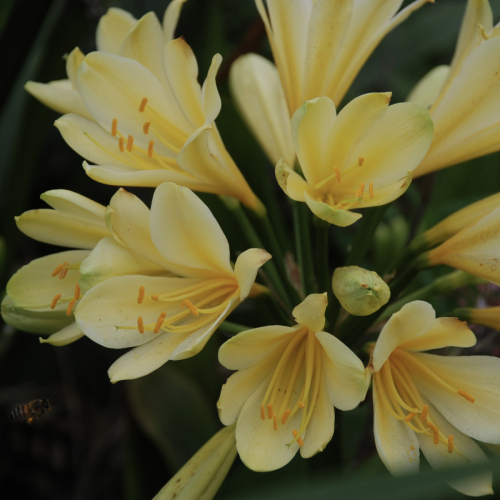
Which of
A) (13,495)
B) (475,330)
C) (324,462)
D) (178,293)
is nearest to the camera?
(178,293)

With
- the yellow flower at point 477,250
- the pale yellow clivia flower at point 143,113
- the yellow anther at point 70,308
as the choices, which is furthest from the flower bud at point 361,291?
the yellow anther at point 70,308

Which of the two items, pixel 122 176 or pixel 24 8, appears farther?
pixel 24 8

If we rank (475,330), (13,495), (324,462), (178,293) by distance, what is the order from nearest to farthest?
(178,293)
(324,462)
(475,330)
(13,495)

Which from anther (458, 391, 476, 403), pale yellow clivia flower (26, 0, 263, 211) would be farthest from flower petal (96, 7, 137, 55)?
anther (458, 391, 476, 403)

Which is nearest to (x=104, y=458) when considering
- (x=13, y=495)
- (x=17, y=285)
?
(x=13, y=495)

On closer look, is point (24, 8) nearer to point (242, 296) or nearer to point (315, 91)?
point (315, 91)

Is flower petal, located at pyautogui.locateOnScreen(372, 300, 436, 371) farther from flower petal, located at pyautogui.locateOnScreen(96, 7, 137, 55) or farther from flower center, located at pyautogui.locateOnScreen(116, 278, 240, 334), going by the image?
flower petal, located at pyautogui.locateOnScreen(96, 7, 137, 55)

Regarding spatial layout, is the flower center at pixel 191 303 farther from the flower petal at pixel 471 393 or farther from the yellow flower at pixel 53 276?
the flower petal at pixel 471 393
